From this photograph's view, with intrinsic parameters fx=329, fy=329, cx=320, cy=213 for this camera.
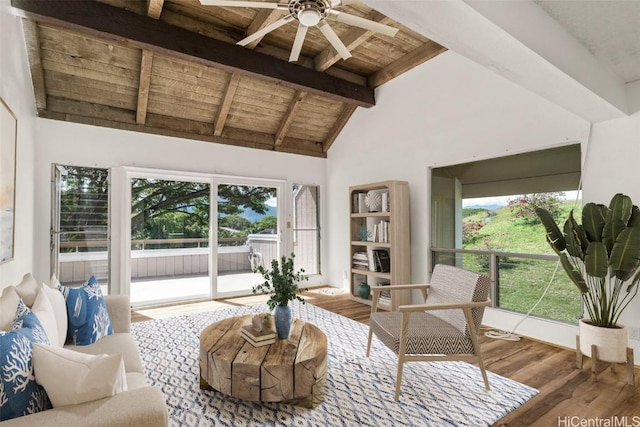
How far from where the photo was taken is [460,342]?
2.30 m

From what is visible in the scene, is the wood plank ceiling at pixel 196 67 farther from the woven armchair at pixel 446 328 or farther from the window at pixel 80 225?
the woven armchair at pixel 446 328

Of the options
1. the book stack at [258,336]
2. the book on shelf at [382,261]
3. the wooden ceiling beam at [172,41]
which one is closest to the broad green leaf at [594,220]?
the book on shelf at [382,261]

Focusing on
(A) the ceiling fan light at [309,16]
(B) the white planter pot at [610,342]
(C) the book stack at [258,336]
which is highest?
(A) the ceiling fan light at [309,16]

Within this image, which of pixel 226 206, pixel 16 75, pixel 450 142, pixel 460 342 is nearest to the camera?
pixel 460 342

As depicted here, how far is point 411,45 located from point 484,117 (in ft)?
4.52

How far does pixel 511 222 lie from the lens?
363 centimetres

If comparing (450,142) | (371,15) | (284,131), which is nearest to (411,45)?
(371,15)

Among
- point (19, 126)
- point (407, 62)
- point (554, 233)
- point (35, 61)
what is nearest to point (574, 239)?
point (554, 233)

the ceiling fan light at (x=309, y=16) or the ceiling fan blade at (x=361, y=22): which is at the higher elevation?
the ceiling fan blade at (x=361, y=22)

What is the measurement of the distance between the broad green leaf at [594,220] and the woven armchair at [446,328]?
105 centimetres

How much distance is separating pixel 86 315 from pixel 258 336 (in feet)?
3.64

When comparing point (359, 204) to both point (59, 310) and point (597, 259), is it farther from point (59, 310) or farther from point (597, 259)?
point (59, 310)

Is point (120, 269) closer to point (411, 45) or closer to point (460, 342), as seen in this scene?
point (460, 342)

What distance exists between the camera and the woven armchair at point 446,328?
2250 mm
